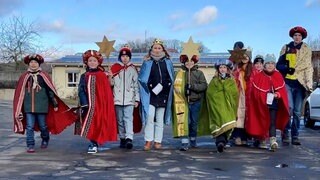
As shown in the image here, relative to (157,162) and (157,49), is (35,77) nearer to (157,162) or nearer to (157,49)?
(157,49)

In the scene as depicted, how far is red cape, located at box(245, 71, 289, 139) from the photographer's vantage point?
9.86m

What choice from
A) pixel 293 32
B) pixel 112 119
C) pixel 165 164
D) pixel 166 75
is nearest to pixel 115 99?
pixel 112 119

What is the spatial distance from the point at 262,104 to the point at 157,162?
2685 millimetres

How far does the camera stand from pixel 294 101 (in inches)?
423

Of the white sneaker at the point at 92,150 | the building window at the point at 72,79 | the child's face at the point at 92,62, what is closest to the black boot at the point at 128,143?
the white sneaker at the point at 92,150

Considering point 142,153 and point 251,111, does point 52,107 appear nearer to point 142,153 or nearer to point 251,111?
point 142,153

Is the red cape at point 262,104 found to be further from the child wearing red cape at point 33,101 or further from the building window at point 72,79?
the building window at point 72,79

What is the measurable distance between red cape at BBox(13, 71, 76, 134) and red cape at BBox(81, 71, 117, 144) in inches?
26.5

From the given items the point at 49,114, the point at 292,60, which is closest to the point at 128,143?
the point at 49,114

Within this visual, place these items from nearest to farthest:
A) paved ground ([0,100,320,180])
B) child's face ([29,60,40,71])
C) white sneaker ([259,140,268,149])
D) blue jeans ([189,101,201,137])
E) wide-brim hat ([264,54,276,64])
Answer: paved ground ([0,100,320,180])
child's face ([29,60,40,71])
blue jeans ([189,101,201,137])
wide-brim hat ([264,54,276,64])
white sneaker ([259,140,268,149])

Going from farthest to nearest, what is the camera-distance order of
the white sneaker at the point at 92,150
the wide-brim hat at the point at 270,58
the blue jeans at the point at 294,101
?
the blue jeans at the point at 294,101
the wide-brim hat at the point at 270,58
the white sneaker at the point at 92,150

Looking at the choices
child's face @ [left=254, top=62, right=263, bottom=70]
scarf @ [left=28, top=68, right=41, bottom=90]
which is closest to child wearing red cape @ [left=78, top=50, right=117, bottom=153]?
scarf @ [left=28, top=68, right=41, bottom=90]

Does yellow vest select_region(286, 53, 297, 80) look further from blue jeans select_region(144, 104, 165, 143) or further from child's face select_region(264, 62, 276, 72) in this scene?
blue jeans select_region(144, 104, 165, 143)

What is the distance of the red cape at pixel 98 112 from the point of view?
9.43m
